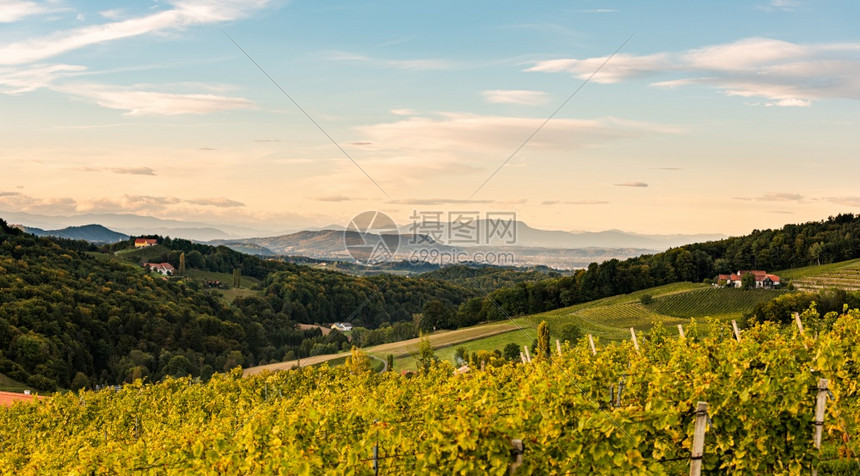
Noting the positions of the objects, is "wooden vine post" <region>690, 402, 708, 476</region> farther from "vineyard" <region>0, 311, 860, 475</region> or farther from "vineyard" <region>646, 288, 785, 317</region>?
"vineyard" <region>646, 288, 785, 317</region>

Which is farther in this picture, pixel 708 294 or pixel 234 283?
pixel 234 283

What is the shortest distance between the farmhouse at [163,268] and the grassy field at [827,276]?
101m

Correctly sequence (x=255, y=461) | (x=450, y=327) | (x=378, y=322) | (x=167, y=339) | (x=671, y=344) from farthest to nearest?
(x=167, y=339), (x=450, y=327), (x=378, y=322), (x=671, y=344), (x=255, y=461)

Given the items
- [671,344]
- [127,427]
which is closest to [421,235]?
[671,344]

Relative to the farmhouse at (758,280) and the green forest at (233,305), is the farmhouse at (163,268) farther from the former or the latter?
the farmhouse at (758,280)

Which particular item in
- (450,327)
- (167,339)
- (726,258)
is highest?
(726,258)

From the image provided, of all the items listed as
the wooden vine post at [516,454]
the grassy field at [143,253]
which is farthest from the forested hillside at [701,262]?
the grassy field at [143,253]

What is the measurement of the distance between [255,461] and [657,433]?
5.26 m

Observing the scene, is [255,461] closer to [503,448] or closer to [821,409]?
[503,448]

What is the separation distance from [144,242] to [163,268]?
Result: 22181mm

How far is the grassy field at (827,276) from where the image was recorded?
74062mm

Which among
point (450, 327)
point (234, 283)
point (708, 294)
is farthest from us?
point (234, 283)

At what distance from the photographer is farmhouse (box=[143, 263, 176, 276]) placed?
125656mm

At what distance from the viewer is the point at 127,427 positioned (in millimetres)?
22734
